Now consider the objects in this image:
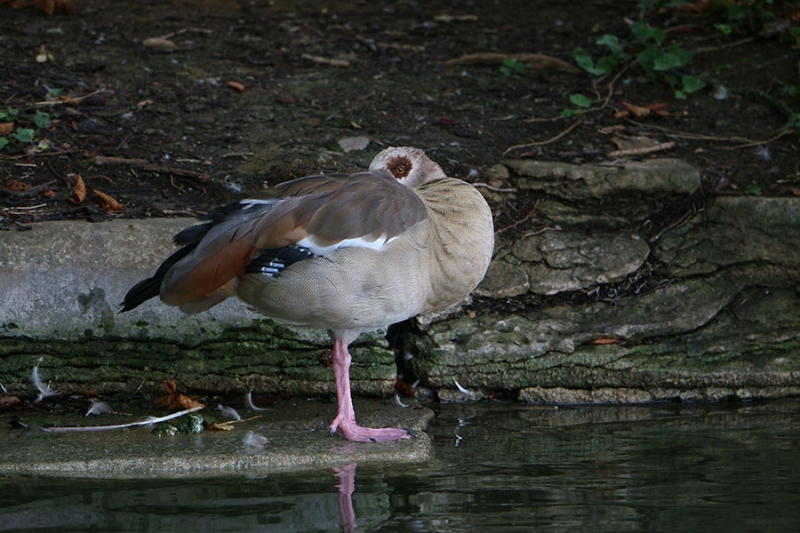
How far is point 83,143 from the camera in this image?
5.55 meters

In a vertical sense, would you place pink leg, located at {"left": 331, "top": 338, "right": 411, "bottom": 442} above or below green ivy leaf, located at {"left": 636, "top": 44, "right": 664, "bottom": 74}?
below

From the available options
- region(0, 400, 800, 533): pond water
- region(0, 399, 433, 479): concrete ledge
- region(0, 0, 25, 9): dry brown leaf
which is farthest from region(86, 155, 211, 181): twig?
region(0, 0, 25, 9): dry brown leaf

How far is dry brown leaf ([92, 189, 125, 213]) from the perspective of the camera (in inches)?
196

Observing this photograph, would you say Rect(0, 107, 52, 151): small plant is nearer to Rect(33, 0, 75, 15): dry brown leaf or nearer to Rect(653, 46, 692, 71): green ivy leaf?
Rect(33, 0, 75, 15): dry brown leaf

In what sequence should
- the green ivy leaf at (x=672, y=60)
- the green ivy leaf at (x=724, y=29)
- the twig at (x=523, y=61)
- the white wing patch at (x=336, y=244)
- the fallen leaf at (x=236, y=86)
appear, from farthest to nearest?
1. the green ivy leaf at (x=724, y=29)
2. the twig at (x=523, y=61)
3. the green ivy leaf at (x=672, y=60)
4. the fallen leaf at (x=236, y=86)
5. the white wing patch at (x=336, y=244)

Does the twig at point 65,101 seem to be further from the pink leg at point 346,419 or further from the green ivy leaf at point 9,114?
the pink leg at point 346,419

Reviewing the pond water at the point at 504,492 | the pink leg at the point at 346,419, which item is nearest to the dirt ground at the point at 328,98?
the pink leg at the point at 346,419

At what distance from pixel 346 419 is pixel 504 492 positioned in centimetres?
82

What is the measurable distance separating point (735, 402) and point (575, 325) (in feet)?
2.59

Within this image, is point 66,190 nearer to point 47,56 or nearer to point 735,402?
point 47,56

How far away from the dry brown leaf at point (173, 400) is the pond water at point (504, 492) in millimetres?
755

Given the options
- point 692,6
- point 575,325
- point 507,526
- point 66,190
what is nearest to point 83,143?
point 66,190

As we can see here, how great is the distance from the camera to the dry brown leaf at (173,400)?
4.14 meters

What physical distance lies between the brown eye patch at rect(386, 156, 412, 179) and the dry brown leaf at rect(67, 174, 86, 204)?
1729 millimetres
